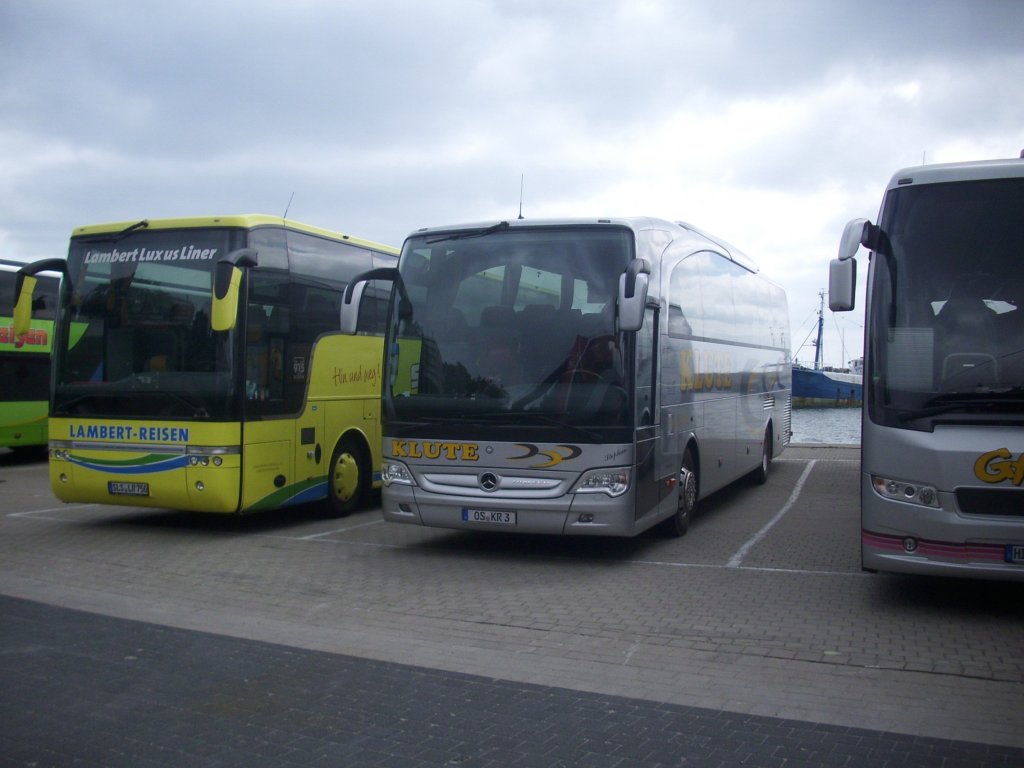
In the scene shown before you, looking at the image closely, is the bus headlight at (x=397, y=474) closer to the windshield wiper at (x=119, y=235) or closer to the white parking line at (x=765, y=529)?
the white parking line at (x=765, y=529)

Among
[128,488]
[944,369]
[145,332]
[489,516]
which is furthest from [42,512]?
[944,369]

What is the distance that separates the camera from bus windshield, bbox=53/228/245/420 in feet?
38.6

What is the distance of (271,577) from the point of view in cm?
1002

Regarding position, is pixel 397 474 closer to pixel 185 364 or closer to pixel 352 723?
pixel 185 364

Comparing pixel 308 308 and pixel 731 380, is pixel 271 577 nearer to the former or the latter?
pixel 308 308

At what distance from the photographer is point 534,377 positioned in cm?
1024

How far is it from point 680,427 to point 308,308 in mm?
4741

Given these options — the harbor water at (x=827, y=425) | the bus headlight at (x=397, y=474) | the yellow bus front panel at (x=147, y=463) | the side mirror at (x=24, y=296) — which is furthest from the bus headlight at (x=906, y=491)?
the harbor water at (x=827, y=425)

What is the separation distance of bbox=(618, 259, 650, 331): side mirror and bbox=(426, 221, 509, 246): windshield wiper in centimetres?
159

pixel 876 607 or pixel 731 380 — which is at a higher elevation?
pixel 731 380

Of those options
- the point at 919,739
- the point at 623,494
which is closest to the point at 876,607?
the point at 623,494

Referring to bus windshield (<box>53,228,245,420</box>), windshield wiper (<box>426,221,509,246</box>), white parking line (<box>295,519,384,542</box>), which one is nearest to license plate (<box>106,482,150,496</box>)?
bus windshield (<box>53,228,245,420</box>)

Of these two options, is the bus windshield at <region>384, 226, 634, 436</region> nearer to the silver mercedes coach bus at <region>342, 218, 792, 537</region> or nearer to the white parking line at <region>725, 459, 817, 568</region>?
the silver mercedes coach bus at <region>342, 218, 792, 537</region>

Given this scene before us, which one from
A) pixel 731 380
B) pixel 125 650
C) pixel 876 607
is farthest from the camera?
pixel 731 380
